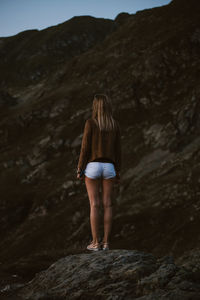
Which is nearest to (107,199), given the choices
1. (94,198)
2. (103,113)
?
(94,198)

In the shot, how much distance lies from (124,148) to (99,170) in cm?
3583

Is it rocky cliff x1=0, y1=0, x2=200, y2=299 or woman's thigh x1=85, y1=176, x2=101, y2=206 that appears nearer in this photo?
woman's thigh x1=85, y1=176, x2=101, y2=206

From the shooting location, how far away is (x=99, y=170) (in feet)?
28.2

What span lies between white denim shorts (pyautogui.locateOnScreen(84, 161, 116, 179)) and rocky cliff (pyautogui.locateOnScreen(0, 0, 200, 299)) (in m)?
2.96

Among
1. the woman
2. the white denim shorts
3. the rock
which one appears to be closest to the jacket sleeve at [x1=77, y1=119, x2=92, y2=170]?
the woman

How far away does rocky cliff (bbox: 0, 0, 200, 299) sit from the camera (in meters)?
29.5

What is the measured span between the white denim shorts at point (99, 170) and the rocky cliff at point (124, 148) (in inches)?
116

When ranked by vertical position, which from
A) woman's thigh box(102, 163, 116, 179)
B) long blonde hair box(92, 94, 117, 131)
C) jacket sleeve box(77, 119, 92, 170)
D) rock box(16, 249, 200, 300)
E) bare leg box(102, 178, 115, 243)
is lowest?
rock box(16, 249, 200, 300)

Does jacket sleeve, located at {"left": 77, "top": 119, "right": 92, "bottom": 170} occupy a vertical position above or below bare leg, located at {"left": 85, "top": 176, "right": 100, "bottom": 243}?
above

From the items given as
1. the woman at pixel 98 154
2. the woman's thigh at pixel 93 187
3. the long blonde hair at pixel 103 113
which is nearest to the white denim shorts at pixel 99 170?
the woman at pixel 98 154

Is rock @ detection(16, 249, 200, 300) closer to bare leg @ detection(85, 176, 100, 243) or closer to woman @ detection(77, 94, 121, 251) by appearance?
bare leg @ detection(85, 176, 100, 243)

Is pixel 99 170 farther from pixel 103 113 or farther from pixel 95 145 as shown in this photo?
pixel 103 113

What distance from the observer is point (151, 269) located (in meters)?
7.56

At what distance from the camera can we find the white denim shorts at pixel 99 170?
8586mm
